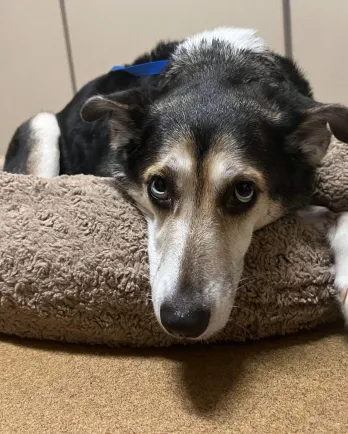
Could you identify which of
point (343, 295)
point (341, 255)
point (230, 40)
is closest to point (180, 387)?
point (343, 295)

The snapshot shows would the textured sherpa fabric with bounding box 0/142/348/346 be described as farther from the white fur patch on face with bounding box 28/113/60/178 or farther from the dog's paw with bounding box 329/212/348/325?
the white fur patch on face with bounding box 28/113/60/178

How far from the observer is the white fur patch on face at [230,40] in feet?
7.80

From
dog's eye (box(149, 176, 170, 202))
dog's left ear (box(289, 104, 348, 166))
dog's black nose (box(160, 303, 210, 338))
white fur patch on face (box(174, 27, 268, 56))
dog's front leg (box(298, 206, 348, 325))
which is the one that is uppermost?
white fur patch on face (box(174, 27, 268, 56))

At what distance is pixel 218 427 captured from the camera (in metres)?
A: 1.55

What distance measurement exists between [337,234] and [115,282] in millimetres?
805

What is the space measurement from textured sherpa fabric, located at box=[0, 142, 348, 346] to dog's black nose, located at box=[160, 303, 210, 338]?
323 mm

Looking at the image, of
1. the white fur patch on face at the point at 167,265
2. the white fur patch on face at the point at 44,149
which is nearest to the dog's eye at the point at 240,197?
the white fur patch on face at the point at 167,265

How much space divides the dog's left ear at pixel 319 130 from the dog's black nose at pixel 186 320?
2.42ft

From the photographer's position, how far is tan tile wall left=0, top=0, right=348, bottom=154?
12.0 ft

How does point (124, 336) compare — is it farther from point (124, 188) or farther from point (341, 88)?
point (341, 88)

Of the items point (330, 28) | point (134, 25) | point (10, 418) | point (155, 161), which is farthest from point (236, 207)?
point (134, 25)

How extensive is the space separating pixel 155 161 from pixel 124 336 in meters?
0.62

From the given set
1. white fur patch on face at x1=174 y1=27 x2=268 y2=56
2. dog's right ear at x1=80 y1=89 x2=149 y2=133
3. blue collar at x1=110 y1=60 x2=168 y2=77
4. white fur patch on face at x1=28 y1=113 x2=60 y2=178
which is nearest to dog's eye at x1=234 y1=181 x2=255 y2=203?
dog's right ear at x1=80 y1=89 x2=149 y2=133

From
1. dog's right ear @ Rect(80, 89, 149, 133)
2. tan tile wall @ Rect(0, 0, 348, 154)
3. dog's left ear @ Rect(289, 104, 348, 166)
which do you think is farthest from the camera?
tan tile wall @ Rect(0, 0, 348, 154)
